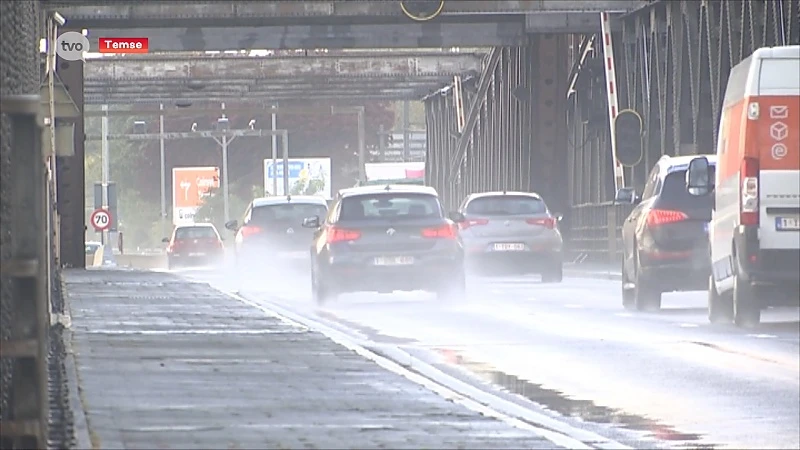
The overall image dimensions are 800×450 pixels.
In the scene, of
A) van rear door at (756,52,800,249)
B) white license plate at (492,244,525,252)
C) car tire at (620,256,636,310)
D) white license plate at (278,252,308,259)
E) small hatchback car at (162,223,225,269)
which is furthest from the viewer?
small hatchback car at (162,223,225,269)

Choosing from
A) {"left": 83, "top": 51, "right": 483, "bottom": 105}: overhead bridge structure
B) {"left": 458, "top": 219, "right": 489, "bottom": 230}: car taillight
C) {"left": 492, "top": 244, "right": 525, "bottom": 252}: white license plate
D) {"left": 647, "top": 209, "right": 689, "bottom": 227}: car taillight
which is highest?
{"left": 83, "top": 51, "right": 483, "bottom": 105}: overhead bridge structure

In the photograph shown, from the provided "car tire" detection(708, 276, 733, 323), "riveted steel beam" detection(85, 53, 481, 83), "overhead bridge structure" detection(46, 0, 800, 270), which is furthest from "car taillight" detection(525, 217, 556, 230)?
"riveted steel beam" detection(85, 53, 481, 83)

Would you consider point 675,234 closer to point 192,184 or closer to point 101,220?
point 101,220

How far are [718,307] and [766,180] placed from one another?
267 centimetres

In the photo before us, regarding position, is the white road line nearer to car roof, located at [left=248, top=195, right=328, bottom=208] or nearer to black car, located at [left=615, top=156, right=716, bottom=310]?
black car, located at [left=615, top=156, right=716, bottom=310]

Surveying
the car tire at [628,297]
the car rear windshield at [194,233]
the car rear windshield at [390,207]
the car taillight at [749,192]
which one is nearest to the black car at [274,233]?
the car rear windshield at [390,207]

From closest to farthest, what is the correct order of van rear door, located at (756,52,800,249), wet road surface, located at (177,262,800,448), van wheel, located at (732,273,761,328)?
wet road surface, located at (177,262,800,448) < van rear door, located at (756,52,800,249) < van wheel, located at (732,273,761,328)

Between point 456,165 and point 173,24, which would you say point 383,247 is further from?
point 456,165

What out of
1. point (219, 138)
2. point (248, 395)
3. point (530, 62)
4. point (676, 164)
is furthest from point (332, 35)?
point (219, 138)

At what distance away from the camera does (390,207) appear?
2989 centimetres

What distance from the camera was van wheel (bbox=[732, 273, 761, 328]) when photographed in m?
21.2

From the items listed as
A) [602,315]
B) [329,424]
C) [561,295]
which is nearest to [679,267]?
[602,315]

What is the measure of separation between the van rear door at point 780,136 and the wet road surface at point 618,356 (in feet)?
3.79

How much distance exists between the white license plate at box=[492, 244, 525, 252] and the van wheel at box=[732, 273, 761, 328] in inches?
633
